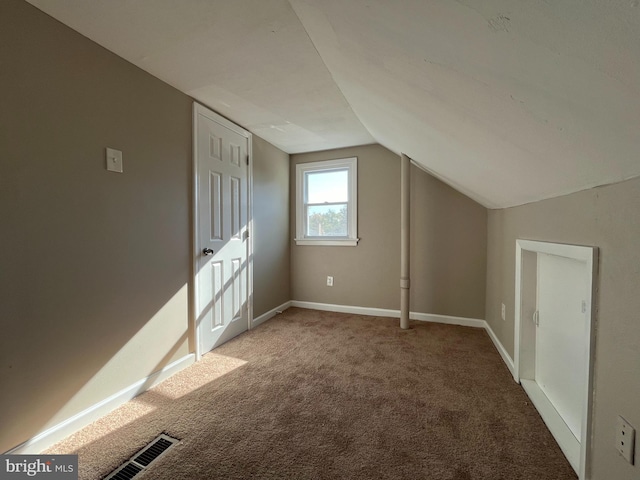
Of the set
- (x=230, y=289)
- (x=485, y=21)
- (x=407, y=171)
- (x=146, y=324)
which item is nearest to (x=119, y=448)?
(x=146, y=324)

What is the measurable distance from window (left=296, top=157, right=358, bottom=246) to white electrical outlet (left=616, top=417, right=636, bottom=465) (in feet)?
8.83

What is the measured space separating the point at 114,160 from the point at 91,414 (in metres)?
1.55

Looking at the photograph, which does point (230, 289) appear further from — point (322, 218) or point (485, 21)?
point (485, 21)

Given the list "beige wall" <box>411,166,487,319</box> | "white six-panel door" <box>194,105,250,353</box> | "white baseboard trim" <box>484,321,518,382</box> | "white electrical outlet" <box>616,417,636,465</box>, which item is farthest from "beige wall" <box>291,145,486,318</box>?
"white electrical outlet" <box>616,417,636,465</box>

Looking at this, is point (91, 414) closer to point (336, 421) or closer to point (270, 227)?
point (336, 421)

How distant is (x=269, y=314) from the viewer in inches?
131

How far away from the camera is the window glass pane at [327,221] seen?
3559mm

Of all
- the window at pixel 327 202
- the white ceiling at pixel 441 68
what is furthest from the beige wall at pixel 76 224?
the window at pixel 327 202

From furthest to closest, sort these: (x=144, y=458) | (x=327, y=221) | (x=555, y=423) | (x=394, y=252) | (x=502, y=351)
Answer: (x=327, y=221) < (x=394, y=252) < (x=502, y=351) < (x=555, y=423) < (x=144, y=458)

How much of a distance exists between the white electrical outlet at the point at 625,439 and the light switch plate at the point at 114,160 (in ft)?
8.89

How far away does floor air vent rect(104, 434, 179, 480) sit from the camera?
1.15 metres

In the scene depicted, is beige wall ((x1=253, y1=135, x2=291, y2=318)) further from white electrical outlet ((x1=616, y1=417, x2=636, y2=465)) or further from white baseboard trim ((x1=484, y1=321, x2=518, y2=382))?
white electrical outlet ((x1=616, y1=417, x2=636, y2=465))

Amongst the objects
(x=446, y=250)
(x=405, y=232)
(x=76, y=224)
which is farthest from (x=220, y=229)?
(x=446, y=250)

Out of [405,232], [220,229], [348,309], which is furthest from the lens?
[348,309]
